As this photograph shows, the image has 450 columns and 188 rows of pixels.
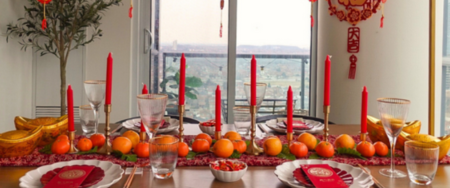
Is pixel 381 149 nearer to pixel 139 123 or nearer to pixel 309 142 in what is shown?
pixel 309 142

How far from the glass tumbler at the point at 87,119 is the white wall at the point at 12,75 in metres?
1.47

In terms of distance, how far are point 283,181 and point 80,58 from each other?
2767 mm

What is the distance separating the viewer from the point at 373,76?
321 centimetres

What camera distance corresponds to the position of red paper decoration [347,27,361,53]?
322 cm

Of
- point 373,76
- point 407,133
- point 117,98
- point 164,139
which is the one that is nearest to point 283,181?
point 164,139

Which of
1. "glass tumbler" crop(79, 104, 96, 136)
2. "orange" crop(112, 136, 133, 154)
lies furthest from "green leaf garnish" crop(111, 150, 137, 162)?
"glass tumbler" crop(79, 104, 96, 136)

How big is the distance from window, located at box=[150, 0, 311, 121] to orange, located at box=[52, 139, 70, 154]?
2.43 metres

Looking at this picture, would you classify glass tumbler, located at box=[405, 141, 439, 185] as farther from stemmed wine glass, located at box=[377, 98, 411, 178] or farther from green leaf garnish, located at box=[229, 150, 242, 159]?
green leaf garnish, located at box=[229, 150, 242, 159]

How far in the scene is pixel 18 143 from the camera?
1346mm

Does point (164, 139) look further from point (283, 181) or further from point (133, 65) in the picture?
point (133, 65)

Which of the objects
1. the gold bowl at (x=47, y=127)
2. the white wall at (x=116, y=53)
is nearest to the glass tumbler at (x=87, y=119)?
the gold bowl at (x=47, y=127)

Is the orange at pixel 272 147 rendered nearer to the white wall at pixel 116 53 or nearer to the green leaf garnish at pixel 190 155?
the green leaf garnish at pixel 190 155

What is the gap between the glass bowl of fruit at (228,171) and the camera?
114 cm

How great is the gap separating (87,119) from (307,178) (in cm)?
101
